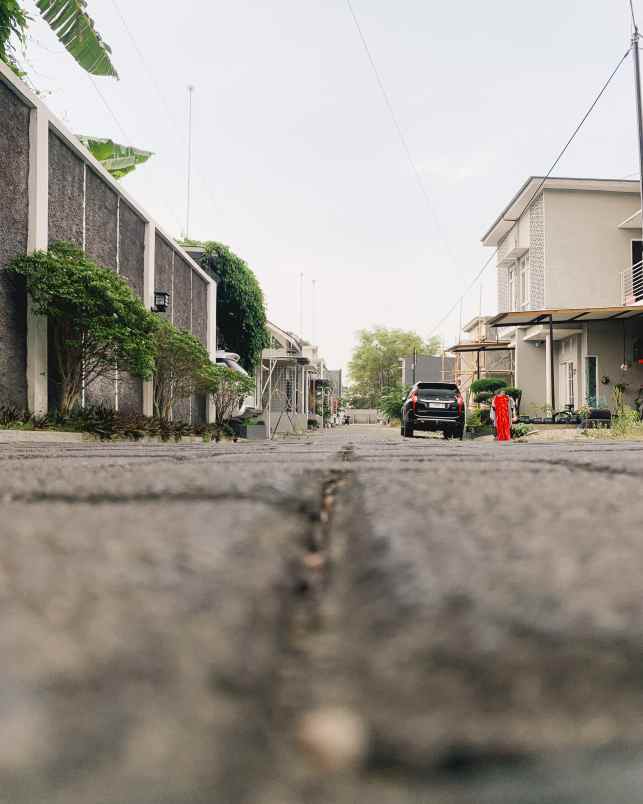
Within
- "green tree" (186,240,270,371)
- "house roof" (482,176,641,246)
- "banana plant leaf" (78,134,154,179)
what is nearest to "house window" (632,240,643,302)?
"house roof" (482,176,641,246)

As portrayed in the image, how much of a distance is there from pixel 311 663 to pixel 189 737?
87 mm

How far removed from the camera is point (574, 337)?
65.7ft

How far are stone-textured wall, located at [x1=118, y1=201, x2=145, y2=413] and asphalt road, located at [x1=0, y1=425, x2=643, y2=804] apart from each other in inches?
388

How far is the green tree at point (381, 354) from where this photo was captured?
215 feet

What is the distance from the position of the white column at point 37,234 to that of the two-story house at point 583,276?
13.3m

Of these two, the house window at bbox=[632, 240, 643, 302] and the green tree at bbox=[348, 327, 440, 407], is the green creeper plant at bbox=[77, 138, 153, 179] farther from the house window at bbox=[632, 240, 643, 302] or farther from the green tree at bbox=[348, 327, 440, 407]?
the green tree at bbox=[348, 327, 440, 407]

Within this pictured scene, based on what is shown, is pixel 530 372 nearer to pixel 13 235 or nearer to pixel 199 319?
pixel 199 319

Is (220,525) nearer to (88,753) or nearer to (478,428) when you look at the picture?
(88,753)

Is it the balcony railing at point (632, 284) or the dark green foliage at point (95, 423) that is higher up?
the balcony railing at point (632, 284)

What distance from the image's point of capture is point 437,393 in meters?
15.5

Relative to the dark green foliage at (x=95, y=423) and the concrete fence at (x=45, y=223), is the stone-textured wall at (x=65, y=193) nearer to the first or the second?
the concrete fence at (x=45, y=223)

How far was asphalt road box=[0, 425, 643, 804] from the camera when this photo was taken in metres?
0.28

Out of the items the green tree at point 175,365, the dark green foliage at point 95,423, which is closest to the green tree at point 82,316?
the dark green foliage at point 95,423

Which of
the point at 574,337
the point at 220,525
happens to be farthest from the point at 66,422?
the point at 574,337
